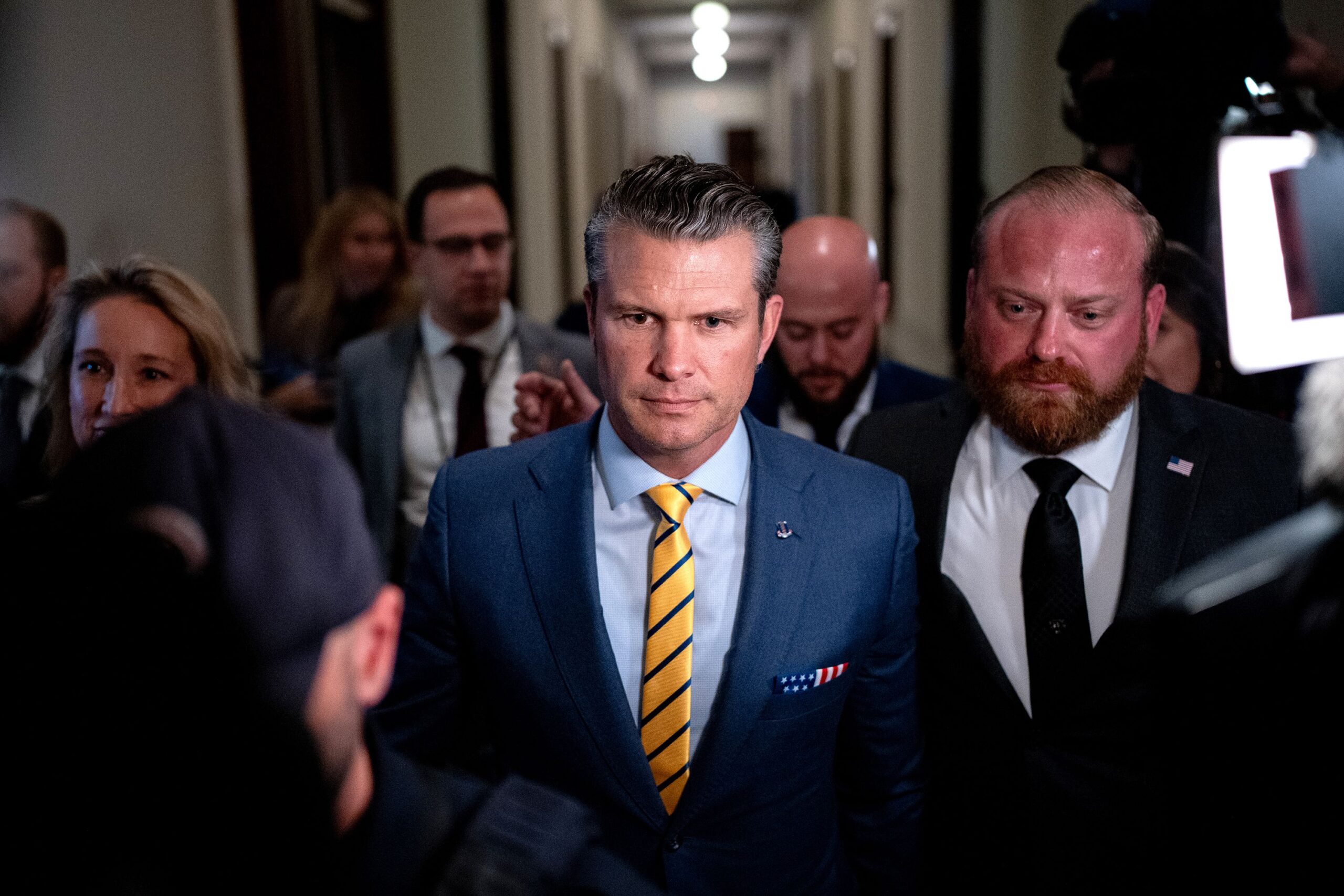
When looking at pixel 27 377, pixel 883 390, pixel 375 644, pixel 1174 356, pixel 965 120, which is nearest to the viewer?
pixel 375 644

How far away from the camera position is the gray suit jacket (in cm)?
251

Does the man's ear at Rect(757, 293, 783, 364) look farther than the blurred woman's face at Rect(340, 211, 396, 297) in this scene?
No

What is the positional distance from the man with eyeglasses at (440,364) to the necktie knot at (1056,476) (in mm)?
1249

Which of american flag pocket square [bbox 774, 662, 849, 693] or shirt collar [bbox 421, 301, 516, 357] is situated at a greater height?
shirt collar [bbox 421, 301, 516, 357]

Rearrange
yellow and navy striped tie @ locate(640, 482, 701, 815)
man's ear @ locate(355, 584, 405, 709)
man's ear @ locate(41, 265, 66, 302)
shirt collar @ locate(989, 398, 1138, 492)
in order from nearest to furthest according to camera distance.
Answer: man's ear @ locate(355, 584, 405, 709), yellow and navy striped tie @ locate(640, 482, 701, 815), shirt collar @ locate(989, 398, 1138, 492), man's ear @ locate(41, 265, 66, 302)

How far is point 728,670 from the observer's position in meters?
1.30

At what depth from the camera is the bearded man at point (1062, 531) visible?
1.42 meters

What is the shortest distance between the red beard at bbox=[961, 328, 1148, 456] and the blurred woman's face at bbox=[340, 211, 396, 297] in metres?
2.63

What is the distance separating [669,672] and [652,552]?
0.56ft

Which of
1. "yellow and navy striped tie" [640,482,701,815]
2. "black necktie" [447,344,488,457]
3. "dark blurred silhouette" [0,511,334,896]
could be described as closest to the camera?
"dark blurred silhouette" [0,511,334,896]

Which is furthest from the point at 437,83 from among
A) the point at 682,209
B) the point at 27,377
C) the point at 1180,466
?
the point at 1180,466

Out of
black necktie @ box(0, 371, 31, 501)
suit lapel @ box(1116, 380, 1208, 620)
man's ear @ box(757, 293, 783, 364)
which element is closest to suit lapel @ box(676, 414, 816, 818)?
man's ear @ box(757, 293, 783, 364)

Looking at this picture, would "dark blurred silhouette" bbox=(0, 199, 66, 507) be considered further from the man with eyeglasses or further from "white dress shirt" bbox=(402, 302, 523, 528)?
"white dress shirt" bbox=(402, 302, 523, 528)

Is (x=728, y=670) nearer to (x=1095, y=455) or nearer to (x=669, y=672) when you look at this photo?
(x=669, y=672)
